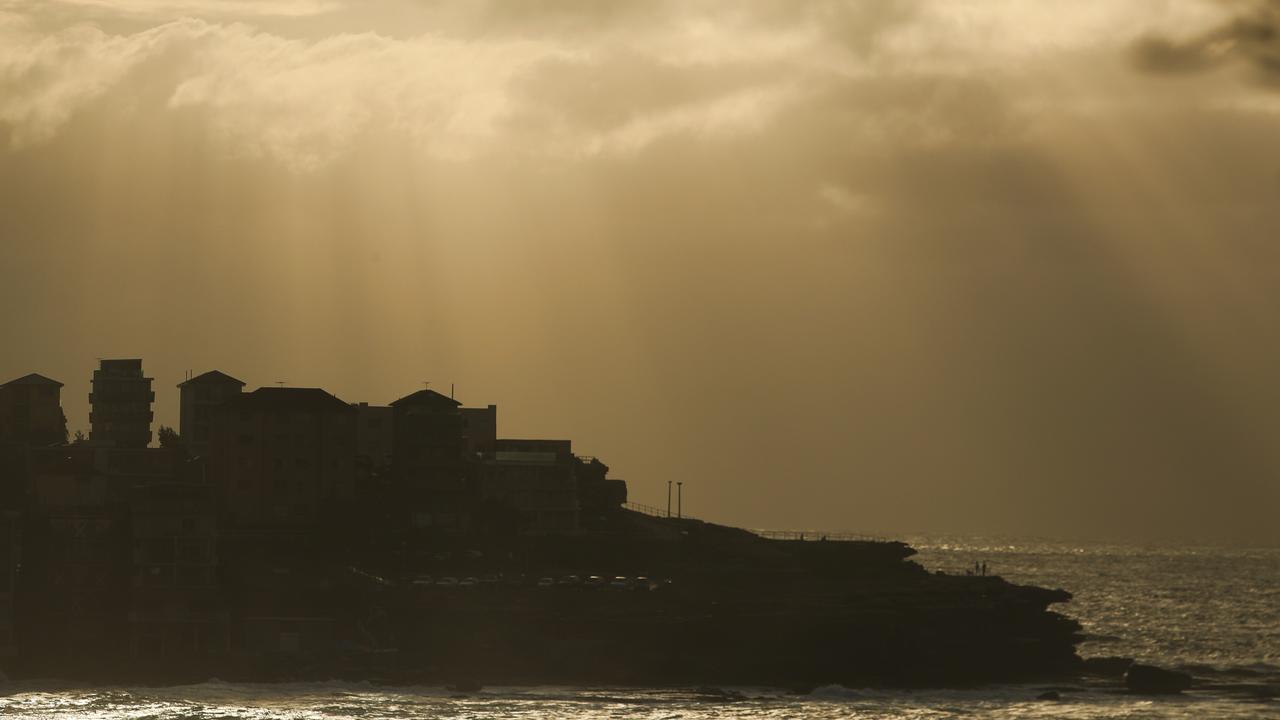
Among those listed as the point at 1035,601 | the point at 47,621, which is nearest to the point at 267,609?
the point at 47,621

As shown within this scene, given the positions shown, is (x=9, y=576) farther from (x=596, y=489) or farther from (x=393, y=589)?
(x=596, y=489)

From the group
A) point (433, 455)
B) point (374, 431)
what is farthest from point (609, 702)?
point (374, 431)

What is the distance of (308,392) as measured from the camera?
143250mm

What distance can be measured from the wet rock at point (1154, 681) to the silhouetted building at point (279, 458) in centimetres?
6314

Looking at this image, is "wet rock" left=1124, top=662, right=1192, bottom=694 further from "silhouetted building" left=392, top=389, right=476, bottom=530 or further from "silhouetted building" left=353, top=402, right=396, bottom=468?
"silhouetted building" left=353, top=402, right=396, bottom=468

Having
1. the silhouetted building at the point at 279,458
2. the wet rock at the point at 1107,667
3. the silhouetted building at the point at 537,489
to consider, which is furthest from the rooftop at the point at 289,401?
the wet rock at the point at 1107,667

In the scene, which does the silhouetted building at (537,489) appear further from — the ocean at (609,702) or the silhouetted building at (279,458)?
the ocean at (609,702)

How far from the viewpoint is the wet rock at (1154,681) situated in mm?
103625

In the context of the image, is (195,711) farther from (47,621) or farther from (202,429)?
(202,429)

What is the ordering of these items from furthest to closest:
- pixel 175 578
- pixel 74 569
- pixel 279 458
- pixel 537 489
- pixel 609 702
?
pixel 537 489 → pixel 279 458 → pixel 74 569 → pixel 175 578 → pixel 609 702

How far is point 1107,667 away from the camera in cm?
11212

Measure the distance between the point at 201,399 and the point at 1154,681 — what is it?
94.6 m

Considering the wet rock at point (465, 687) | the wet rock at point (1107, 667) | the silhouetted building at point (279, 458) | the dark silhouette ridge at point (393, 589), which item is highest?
the silhouetted building at point (279, 458)

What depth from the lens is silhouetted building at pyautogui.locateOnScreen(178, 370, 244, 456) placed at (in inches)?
6471
